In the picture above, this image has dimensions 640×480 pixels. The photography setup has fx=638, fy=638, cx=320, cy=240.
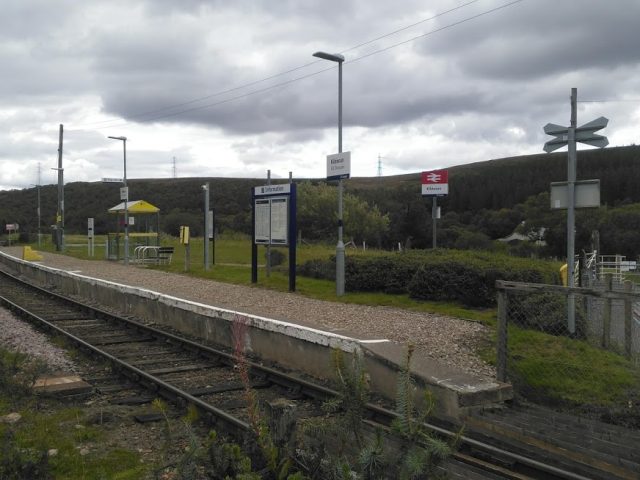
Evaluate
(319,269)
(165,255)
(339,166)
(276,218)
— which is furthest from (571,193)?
(165,255)

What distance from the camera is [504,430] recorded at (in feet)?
19.2

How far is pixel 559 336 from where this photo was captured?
32.5ft

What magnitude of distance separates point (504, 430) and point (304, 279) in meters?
13.2

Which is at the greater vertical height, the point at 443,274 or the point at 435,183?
the point at 435,183

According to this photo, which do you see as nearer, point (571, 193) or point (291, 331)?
point (291, 331)

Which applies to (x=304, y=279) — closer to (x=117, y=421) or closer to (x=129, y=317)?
(x=129, y=317)

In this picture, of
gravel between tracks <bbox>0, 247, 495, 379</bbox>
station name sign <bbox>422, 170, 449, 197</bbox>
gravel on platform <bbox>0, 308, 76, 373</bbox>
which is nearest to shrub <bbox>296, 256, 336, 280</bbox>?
gravel between tracks <bbox>0, 247, 495, 379</bbox>

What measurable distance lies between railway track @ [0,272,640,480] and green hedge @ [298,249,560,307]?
18.6ft

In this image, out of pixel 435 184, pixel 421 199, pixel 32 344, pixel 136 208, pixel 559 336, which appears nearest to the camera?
pixel 559 336

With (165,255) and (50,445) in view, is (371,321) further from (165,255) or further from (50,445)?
(165,255)

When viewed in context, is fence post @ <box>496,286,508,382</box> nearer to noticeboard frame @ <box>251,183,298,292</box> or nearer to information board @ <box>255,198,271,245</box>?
noticeboard frame @ <box>251,183,298,292</box>

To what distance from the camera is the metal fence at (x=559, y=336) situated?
716 cm

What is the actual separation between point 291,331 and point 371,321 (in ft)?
10.4

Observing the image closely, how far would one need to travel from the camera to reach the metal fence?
7156 millimetres
